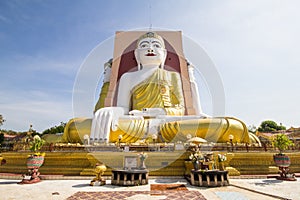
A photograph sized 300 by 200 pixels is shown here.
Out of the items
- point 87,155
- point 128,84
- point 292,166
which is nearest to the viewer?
point 87,155

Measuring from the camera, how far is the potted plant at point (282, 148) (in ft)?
21.3

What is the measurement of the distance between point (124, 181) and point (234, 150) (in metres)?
4.36

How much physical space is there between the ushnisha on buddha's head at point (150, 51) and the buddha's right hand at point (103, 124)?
4.87 m

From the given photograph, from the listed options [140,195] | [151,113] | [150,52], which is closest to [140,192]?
[140,195]

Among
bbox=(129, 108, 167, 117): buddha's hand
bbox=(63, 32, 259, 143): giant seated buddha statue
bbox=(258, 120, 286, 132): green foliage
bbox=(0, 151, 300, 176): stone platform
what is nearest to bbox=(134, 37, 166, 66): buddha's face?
bbox=(63, 32, 259, 143): giant seated buddha statue

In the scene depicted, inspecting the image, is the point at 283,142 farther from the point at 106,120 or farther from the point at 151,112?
the point at 106,120

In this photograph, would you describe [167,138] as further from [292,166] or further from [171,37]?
[171,37]

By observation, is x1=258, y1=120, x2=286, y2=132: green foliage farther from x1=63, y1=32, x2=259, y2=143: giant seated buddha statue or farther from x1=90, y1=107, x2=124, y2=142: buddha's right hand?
x1=90, y1=107, x2=124, y2=142: buddha's right hand

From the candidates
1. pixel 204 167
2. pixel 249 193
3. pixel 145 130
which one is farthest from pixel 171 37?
pixel 249 193

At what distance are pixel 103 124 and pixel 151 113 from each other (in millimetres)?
2802

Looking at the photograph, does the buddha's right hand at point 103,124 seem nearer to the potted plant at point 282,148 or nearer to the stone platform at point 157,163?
the stone platform at point 157,163

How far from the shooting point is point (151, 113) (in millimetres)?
11828

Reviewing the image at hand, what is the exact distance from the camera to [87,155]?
732 cm

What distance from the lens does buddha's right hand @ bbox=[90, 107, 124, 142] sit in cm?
988
